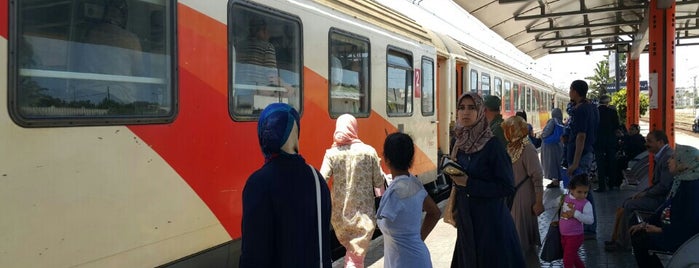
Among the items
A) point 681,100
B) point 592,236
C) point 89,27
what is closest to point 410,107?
point 592,236

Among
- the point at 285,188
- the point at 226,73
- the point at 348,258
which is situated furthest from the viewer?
the point at 348,258

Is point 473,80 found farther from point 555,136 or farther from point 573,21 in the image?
point 573,21

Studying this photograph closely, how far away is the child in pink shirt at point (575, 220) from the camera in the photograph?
4.72 meters

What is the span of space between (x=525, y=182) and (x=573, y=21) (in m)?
11.7

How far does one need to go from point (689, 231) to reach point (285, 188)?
3454 mm

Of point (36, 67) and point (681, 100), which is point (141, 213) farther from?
point (681, 100)

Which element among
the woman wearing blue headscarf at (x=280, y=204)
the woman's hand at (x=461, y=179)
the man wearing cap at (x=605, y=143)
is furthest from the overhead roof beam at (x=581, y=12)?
the woman wearing blue headscarf at (x=280, y=204)

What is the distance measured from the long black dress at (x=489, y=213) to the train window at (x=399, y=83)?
355 centimetres

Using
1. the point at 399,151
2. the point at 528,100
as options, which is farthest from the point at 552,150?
the point at 528,100

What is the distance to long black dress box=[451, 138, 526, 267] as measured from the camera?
3.20 meters

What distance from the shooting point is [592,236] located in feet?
20.3

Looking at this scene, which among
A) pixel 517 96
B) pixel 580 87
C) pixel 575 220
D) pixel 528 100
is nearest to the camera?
pixel 575 220

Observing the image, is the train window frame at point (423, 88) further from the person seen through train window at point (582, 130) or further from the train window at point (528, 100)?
the train window at point (528, 100)

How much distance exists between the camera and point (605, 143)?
9008mm
